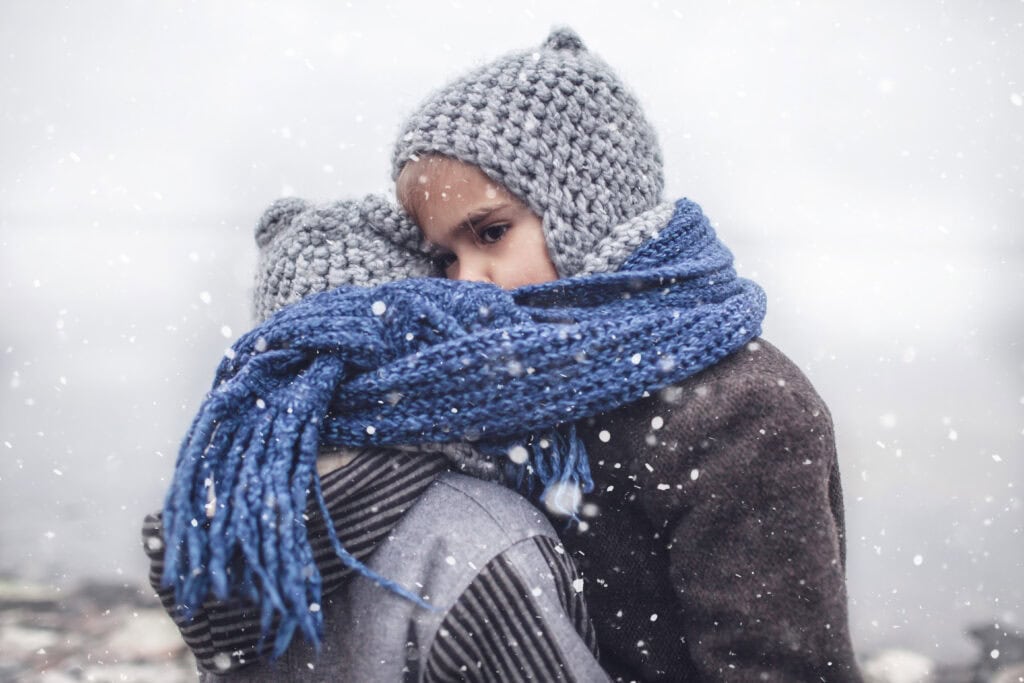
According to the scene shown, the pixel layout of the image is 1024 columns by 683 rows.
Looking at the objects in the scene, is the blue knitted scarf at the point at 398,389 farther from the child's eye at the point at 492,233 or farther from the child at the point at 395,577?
the child's eye at the point at 492,233

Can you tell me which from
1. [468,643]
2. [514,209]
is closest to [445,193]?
[514,209]

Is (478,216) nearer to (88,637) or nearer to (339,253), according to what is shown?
(339,253)

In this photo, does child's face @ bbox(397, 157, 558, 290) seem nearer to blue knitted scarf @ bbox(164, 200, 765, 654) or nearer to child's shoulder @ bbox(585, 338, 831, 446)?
blue knitted scarf @ bbox(164, 200, 765, 654)

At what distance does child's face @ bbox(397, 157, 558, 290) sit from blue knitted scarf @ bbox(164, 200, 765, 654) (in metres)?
0.11

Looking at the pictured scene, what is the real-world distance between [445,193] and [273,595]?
0.57 meters

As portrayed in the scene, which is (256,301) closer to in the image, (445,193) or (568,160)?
(445,193)

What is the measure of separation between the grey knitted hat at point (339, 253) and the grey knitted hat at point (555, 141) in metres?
0.09

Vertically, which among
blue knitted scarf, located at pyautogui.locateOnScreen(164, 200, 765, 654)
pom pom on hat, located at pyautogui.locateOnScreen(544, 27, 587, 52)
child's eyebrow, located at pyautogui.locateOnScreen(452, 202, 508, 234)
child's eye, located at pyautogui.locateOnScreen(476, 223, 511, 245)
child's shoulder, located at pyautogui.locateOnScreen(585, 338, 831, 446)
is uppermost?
pom pom on hat, located at pyautogui.locateOnScreen(544, 27, 587, 52)

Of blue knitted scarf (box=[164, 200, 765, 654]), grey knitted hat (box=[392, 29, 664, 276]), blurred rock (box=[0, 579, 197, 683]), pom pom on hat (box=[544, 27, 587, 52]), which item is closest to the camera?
blue knitted scarf (box=[164, 200, 765, 654])

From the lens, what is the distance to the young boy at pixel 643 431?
0.77m

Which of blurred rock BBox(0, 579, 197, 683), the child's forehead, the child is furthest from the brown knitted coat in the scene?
blurred rock BBox(0, 579, 197, 683)

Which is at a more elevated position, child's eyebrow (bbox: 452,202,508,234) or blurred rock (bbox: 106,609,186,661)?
child's eyebrow (bbox: 452,202,508,234)

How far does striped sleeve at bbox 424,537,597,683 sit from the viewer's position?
2.37ft

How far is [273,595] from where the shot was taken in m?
0.61
